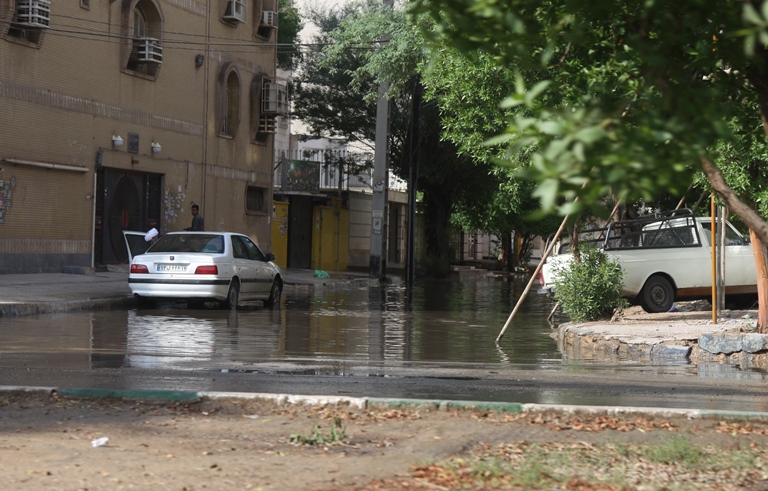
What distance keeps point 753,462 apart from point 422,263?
35.7 meters

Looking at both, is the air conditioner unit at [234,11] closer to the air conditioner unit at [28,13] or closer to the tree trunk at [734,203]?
the air conditioner unit at [28,13]

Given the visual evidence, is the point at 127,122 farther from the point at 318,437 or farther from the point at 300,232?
the point at 318,437

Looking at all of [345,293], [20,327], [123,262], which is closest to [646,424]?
[20,327]

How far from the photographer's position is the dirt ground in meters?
5.23

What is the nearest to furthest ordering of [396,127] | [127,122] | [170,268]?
1. [170,268]
2. [127,122]
3. [396,127]

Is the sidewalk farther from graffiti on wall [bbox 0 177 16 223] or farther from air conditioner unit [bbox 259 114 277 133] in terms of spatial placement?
air conditioner unit [bbox 259 114 277 133]

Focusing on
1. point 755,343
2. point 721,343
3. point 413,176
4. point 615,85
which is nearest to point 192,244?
point 721,343

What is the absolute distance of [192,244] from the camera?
19141mm

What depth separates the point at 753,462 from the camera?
18.7 feet

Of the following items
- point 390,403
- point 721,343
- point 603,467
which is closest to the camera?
point 603,467

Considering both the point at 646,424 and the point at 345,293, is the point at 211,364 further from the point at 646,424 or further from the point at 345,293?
the point at 345,293

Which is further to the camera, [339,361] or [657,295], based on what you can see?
[657,295]

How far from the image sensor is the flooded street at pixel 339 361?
29.1 ft

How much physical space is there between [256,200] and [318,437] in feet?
98.9
